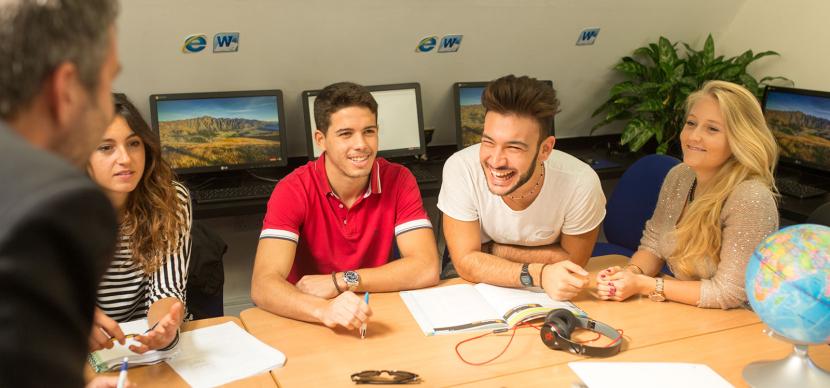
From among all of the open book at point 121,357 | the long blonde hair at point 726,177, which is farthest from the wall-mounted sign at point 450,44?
the open book at point 121,357

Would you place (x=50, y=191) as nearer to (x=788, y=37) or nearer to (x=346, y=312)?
(x=346, y=312)

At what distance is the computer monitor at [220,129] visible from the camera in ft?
10.8

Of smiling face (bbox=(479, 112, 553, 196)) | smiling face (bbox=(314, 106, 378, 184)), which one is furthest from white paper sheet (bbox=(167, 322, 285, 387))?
smiling face (bbox=(479, 112, 553, 196))

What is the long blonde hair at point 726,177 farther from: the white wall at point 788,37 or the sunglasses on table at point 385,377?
the white wall at point 788,37

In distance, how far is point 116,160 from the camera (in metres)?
1.97

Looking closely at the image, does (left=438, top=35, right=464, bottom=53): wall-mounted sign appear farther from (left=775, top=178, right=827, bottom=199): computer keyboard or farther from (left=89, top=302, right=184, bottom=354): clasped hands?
(left=89, top=302, right=184, bottom=354): clasped hands

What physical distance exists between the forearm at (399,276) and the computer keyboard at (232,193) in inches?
47.3

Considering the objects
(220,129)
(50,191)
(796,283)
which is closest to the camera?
(50,191)

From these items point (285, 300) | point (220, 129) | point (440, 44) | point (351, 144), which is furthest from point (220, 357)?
point (440, 44)

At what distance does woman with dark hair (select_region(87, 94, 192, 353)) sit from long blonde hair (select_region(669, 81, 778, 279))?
5.36 ft

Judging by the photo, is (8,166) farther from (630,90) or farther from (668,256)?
(630,90)

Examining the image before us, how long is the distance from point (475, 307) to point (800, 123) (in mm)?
2604

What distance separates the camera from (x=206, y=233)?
88.8 inches

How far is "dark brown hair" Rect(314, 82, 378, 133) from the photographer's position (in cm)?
239
